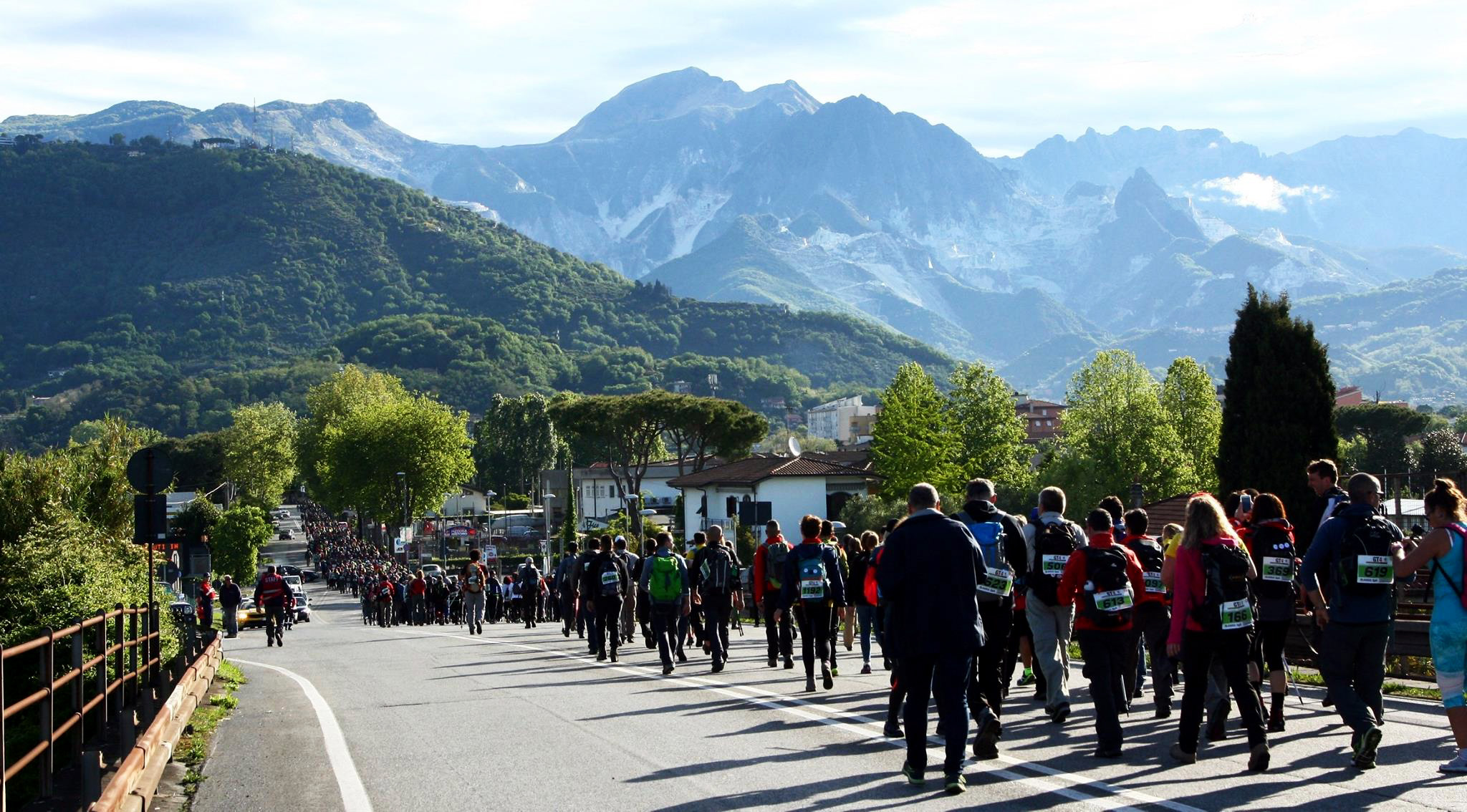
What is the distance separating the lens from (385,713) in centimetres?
1318

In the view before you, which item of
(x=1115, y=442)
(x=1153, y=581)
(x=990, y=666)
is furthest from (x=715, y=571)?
(x=1115, y=442)

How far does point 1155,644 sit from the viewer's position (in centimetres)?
1178

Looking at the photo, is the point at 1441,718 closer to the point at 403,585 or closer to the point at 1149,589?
the point at 1149,589

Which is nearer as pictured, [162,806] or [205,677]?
[162,806]

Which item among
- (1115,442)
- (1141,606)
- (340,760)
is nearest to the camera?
(340,760)

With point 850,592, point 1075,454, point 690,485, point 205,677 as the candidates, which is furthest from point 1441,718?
point 690,485

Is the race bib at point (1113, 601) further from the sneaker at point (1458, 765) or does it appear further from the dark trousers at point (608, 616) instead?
the dark trousers at point (608, 616)

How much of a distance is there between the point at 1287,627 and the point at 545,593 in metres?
29.4

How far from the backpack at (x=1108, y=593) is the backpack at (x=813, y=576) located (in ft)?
14.6

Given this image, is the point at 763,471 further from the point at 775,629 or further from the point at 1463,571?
the point at 1463,571

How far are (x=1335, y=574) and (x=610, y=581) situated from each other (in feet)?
36.0

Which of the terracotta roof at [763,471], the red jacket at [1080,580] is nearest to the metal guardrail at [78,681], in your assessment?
the red jacket at [1080,580]

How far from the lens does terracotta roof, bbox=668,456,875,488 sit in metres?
74.8

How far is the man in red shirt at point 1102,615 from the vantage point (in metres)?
9.30
